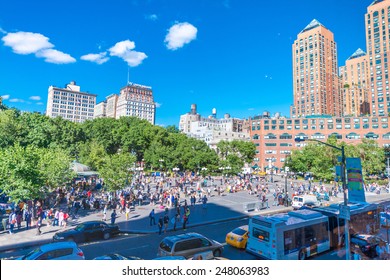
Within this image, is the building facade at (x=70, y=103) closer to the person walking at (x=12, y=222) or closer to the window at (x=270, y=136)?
the window at (x=270, y=136)

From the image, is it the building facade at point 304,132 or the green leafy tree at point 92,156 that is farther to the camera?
the building facade at point 304,132

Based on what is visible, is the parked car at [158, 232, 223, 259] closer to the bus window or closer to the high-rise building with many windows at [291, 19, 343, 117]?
the bus window

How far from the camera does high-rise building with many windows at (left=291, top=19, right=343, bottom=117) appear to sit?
122 meters

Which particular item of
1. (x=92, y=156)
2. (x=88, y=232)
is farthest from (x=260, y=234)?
(x=92, y=156)

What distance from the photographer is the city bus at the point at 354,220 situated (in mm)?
15742

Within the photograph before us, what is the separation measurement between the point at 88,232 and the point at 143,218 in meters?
7.25

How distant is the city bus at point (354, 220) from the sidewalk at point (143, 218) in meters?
10.6

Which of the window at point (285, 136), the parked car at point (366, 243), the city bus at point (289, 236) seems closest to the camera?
the city bus at point (289, 236)

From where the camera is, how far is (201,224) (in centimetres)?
2322

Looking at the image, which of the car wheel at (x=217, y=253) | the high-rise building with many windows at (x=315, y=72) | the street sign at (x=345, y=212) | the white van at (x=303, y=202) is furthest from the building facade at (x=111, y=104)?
the street sign at (x=345, y=212)

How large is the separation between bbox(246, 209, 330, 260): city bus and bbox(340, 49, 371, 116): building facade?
135 metres

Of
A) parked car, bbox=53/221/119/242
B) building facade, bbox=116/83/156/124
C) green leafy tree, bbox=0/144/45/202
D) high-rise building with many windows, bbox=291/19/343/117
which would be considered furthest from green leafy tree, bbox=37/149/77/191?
building facade, bbox=116/83/156/124

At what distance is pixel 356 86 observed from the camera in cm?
13338

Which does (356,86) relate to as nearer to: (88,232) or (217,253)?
(217,253)
